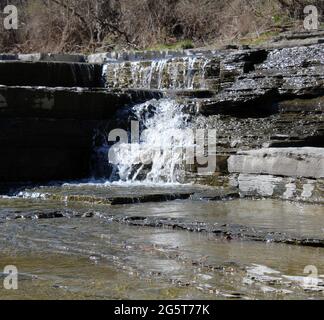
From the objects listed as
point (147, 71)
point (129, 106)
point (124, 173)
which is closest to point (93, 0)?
point (147, 71)

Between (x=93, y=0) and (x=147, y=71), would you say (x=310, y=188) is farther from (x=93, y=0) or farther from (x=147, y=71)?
(x=93, y=0)

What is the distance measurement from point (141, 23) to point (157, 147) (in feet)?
38.6

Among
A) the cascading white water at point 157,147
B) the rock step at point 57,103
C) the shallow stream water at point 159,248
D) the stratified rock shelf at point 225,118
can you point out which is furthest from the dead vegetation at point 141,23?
the shallow stream water at point 159,248

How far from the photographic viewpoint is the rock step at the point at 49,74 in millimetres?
12578

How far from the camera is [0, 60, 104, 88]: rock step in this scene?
12.6m

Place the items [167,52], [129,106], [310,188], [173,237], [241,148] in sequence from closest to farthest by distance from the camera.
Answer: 1. [173,237]
2. [310,188]
3. [241,148]
4. [129,106]
5. [167,52]

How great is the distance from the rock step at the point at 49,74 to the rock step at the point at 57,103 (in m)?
2.00

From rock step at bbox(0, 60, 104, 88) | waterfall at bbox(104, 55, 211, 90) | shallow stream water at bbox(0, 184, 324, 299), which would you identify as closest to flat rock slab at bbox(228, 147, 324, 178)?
shallow stream water at bbox(0, 184, 324, 299)

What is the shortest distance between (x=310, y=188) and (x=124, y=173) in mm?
3051

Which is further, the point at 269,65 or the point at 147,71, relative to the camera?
the point at 147,71

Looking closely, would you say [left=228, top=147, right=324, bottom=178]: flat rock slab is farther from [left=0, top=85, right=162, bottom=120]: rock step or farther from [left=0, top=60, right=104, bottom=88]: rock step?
[left=0, top=60, right=104, bottom=88]: rock step

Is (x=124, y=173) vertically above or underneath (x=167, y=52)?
underneath

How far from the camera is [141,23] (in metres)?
21.2

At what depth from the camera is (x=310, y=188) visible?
26.0 ft
